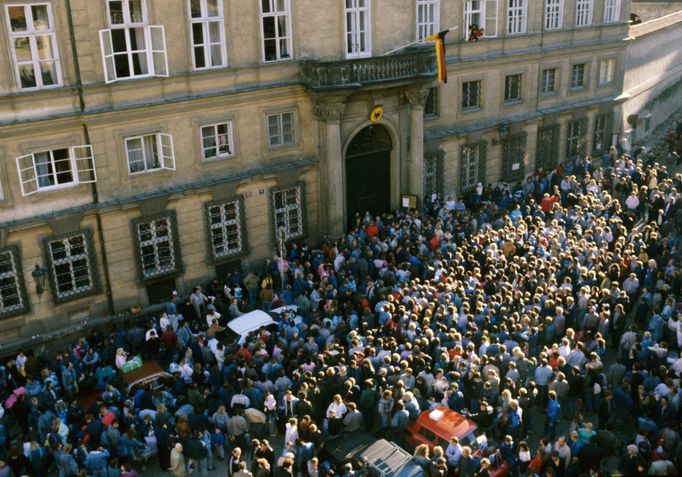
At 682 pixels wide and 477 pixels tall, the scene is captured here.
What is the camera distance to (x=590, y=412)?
18.9 metres

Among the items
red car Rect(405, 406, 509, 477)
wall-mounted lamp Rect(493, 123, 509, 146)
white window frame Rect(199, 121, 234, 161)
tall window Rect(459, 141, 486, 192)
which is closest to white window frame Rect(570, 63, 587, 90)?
wall-mounted lamp Rect(493, 123, 509, 146)

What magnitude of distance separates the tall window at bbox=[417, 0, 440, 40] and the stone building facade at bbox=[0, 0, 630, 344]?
A: 8cm

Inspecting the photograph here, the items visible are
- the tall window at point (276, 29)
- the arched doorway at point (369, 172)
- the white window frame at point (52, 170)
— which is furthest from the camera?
the arched doorway at point (369, 172)

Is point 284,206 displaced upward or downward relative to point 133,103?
downward

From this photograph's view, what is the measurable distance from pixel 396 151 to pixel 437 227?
472 centimetres

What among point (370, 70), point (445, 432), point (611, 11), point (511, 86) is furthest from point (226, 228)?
point (611, 11)

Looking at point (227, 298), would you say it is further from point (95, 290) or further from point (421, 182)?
point (421, 182)

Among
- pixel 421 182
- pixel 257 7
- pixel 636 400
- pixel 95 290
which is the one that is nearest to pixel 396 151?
pixel 421 182

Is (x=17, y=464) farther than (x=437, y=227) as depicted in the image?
No

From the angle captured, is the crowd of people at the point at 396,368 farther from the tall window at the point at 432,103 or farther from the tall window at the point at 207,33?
the tall window at the point at 432,103

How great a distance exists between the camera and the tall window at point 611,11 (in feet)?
127

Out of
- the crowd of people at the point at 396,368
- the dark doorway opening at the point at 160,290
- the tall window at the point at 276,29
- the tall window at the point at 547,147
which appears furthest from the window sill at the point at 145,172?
the tall window at the point at 547,147

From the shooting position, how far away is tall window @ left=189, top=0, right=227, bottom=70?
24.7 metres

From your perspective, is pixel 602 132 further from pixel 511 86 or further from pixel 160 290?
pixel 160 290
